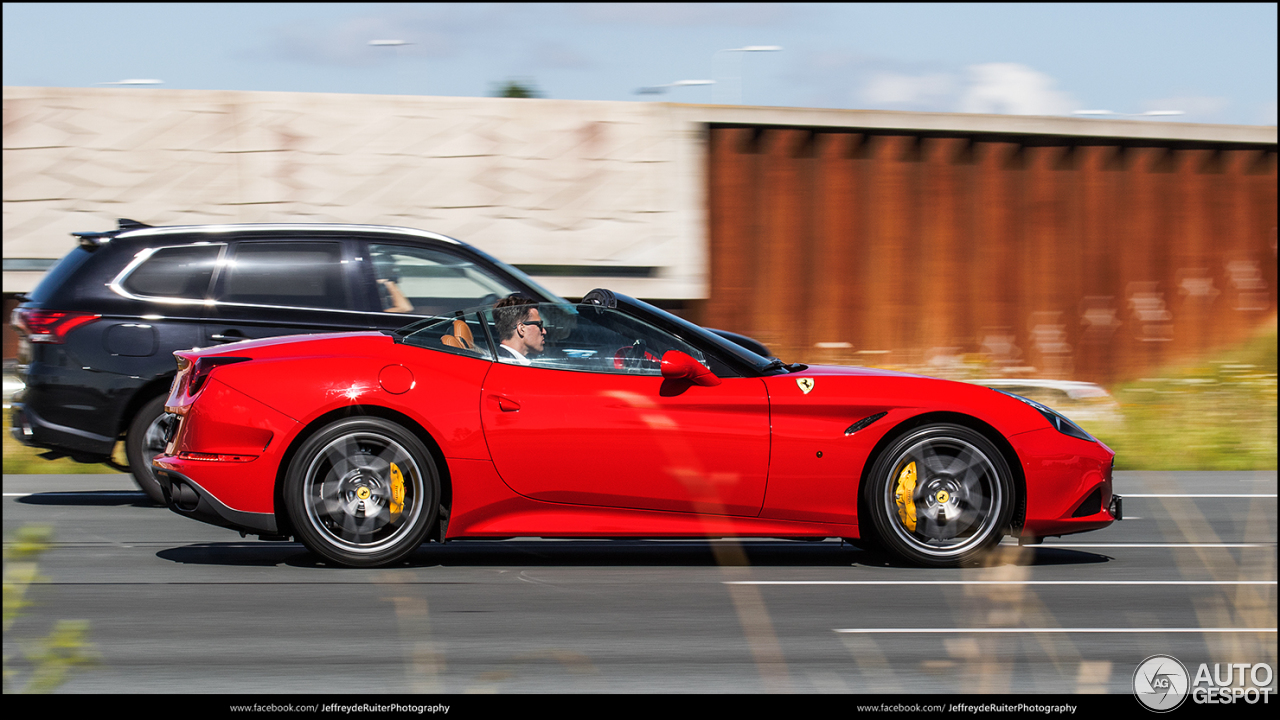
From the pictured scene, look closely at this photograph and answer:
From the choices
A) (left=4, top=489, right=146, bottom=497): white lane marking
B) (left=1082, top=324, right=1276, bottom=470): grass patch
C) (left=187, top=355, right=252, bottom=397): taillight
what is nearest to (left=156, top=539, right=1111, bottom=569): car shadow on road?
(left=187, top=355, right=252, bottom=397): taillight

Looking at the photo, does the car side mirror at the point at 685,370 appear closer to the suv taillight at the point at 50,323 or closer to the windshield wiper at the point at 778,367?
the windshield wiper at the point at 778,367

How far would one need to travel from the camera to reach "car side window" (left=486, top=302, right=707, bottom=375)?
6.07m

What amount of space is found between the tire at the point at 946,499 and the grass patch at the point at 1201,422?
5404mm

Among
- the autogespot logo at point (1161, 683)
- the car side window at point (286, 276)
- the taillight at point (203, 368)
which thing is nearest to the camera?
the autogespot logo at point (1161, 683)

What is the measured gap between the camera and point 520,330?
243 inches

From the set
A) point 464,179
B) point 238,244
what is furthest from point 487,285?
point 464,179

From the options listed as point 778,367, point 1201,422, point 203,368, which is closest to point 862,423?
point 778,367

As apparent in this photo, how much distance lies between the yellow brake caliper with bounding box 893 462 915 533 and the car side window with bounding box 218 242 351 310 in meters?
4.01

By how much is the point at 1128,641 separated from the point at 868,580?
1.35 meters

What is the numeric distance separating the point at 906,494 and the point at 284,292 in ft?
14.5

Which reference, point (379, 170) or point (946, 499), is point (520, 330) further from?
point (379, 170)

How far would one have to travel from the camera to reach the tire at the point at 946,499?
19.8ft

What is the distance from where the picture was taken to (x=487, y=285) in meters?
8.59

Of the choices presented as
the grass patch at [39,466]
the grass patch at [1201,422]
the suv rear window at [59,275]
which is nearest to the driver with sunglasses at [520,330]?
the suv rear window at [59,275]
